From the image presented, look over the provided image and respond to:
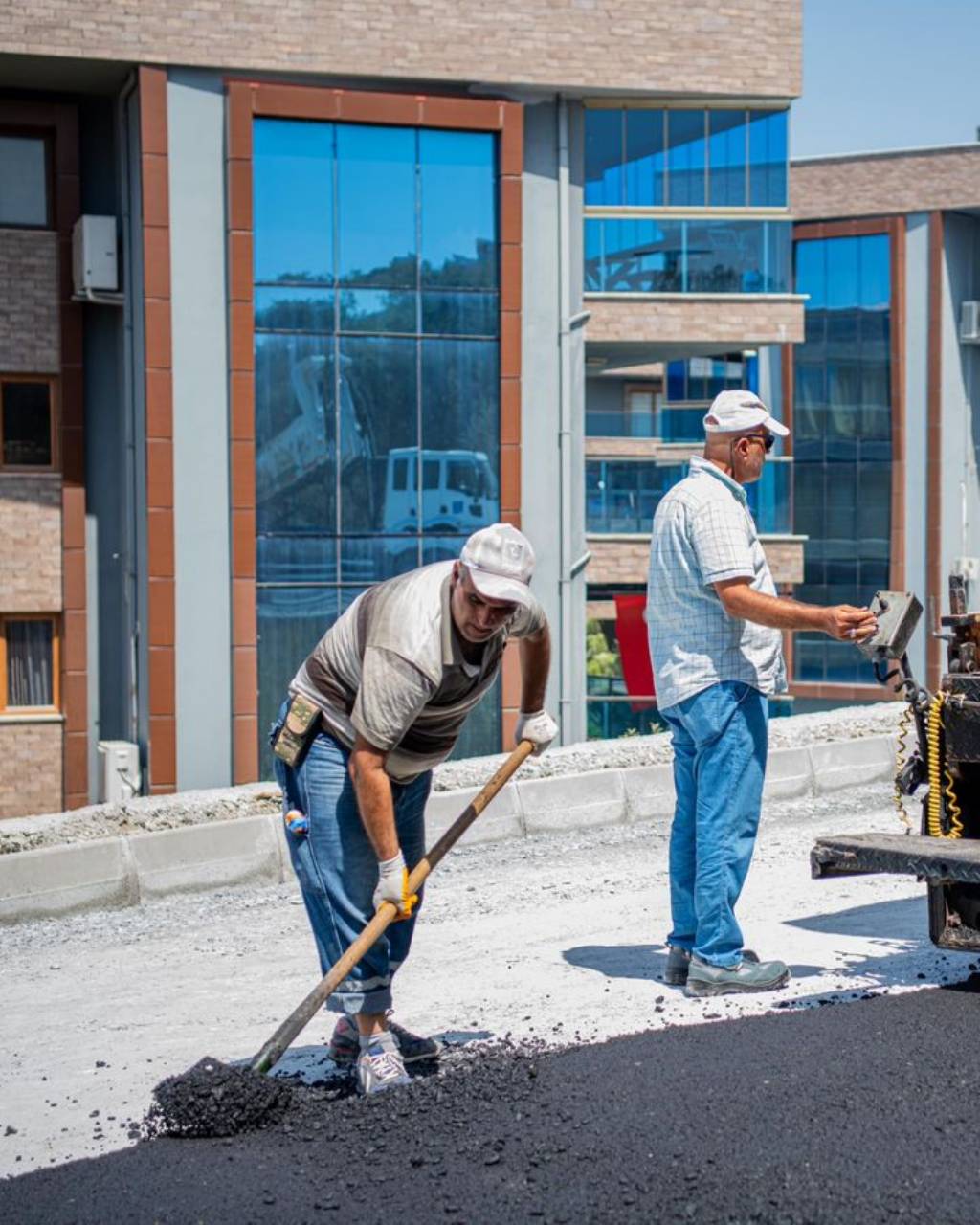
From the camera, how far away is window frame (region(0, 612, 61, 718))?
75.8 feet

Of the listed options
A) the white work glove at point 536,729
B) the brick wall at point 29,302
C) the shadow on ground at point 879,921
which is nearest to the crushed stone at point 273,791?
the shadow on ground at point 879,921

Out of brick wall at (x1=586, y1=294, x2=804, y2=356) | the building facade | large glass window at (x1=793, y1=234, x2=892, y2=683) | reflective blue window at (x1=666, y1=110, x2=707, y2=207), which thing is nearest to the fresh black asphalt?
the building facade

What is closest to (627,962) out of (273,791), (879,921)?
(879,921)

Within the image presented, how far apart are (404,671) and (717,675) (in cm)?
170

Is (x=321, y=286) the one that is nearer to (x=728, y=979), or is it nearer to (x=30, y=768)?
(x=30, y=768)

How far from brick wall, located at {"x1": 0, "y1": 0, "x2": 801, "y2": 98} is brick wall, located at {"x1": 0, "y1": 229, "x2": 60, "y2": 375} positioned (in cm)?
320

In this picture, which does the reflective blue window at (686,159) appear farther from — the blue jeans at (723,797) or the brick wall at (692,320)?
the blue jeans at (723,797)

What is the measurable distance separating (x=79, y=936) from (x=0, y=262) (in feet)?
51.3

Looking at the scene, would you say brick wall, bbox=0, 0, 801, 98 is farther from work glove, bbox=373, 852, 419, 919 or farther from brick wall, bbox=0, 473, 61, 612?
work glove, bbox=373, 852, 419, 919

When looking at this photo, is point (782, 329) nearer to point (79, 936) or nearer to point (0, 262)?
point (0, 262)

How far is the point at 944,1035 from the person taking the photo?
18.3 feet

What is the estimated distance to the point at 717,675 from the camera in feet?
20.7

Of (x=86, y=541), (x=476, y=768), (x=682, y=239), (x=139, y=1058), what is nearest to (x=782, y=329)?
(x=682, y=239)

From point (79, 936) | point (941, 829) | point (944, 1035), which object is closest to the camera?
point (944, 1035)
